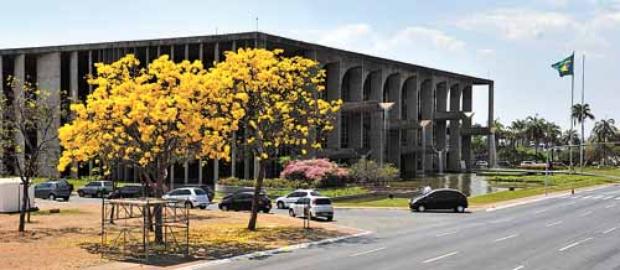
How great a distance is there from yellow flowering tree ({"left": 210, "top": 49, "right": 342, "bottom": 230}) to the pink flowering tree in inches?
1131

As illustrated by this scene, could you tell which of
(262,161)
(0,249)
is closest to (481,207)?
(262,161)

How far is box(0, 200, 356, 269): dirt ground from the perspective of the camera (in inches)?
1040

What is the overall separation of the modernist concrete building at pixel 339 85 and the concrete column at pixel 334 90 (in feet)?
0.37

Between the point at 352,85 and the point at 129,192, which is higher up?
the point at 352,85

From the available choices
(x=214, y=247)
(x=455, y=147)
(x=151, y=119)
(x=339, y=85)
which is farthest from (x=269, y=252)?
(x=455, y=147)

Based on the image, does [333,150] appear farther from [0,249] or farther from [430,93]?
[0,249]

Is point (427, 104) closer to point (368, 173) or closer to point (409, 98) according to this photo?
point (409, 98)

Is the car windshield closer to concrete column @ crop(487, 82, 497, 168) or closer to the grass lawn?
the grass lawn

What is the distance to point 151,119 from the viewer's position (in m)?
29.8

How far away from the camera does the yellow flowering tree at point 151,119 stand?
29.7 meters

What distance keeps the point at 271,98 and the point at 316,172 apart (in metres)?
31.2

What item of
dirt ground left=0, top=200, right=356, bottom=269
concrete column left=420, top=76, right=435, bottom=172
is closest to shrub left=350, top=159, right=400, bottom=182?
dirt ground left=0, top=200, right=356, bottom=269

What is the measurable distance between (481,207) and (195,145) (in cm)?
2979

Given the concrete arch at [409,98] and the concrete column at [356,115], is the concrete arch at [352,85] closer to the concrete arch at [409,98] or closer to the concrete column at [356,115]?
the concrete column at [356,115]
